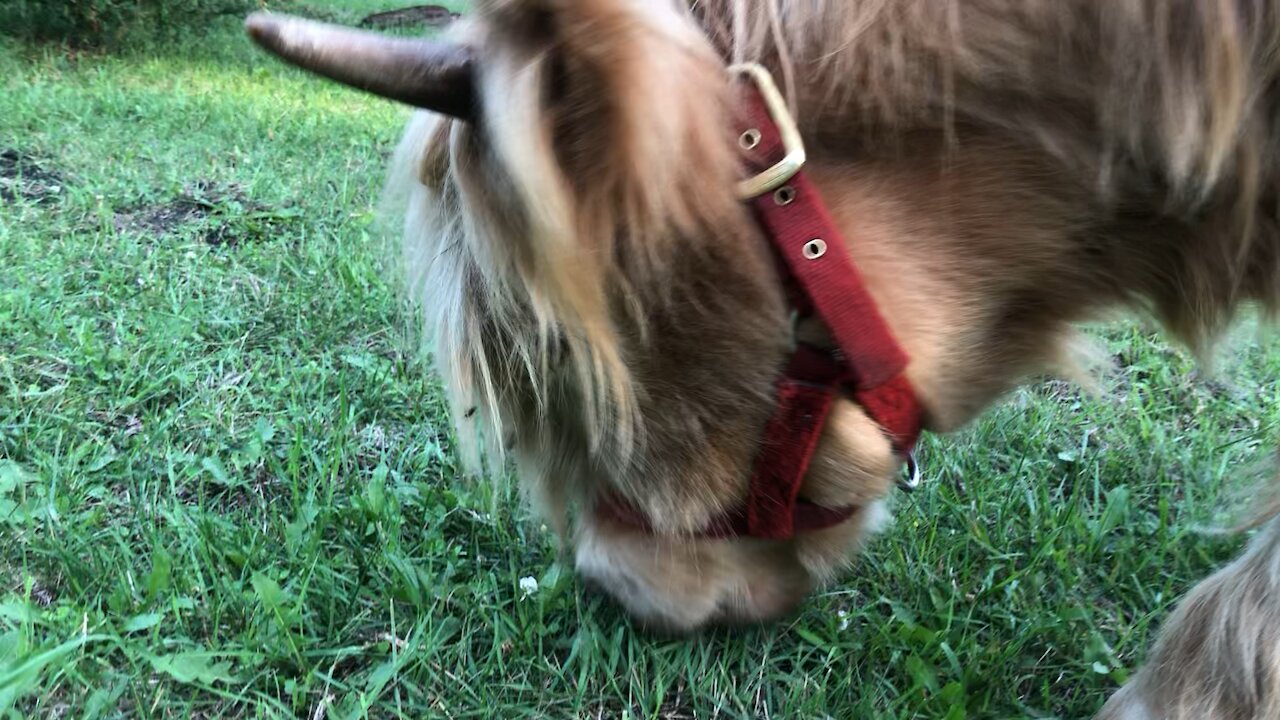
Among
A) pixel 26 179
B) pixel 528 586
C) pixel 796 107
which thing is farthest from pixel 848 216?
pixel 26 179

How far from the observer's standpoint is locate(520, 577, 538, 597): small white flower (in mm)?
1862

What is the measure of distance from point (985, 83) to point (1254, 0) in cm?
28

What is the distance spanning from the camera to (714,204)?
42.4 inches

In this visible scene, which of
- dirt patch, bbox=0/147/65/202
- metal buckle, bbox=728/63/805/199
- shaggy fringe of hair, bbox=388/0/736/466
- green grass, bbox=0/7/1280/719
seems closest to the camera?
shaggy fringe of hair, bbox=388/0/736/466

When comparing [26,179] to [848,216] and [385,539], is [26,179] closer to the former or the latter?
[385,539]

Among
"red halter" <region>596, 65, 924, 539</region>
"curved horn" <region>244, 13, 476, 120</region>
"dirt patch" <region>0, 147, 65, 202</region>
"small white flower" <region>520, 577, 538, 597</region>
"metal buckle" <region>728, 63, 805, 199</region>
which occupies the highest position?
"dirt patch" <region>0, 147, 65, 202</region>

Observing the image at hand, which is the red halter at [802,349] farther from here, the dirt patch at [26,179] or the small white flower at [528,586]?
the dirt patch at [26,179]

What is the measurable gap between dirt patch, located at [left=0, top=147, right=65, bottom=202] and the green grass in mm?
689

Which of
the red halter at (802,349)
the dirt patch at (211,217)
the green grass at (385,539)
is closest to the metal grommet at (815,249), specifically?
the red halter at (802,349)

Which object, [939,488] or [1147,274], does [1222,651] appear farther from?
[939,488]

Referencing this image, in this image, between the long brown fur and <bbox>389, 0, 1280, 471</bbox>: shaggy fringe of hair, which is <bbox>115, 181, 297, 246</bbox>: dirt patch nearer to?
the long brown fur

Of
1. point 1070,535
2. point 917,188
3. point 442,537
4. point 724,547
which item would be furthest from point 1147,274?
point 442,537

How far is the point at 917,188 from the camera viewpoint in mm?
1133

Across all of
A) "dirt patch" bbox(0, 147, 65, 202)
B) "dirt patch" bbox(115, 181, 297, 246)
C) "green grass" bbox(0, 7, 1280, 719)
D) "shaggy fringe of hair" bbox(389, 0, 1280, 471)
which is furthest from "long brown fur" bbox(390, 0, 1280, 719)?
"dirt patch" bbox(0, 147, 65, 202)
